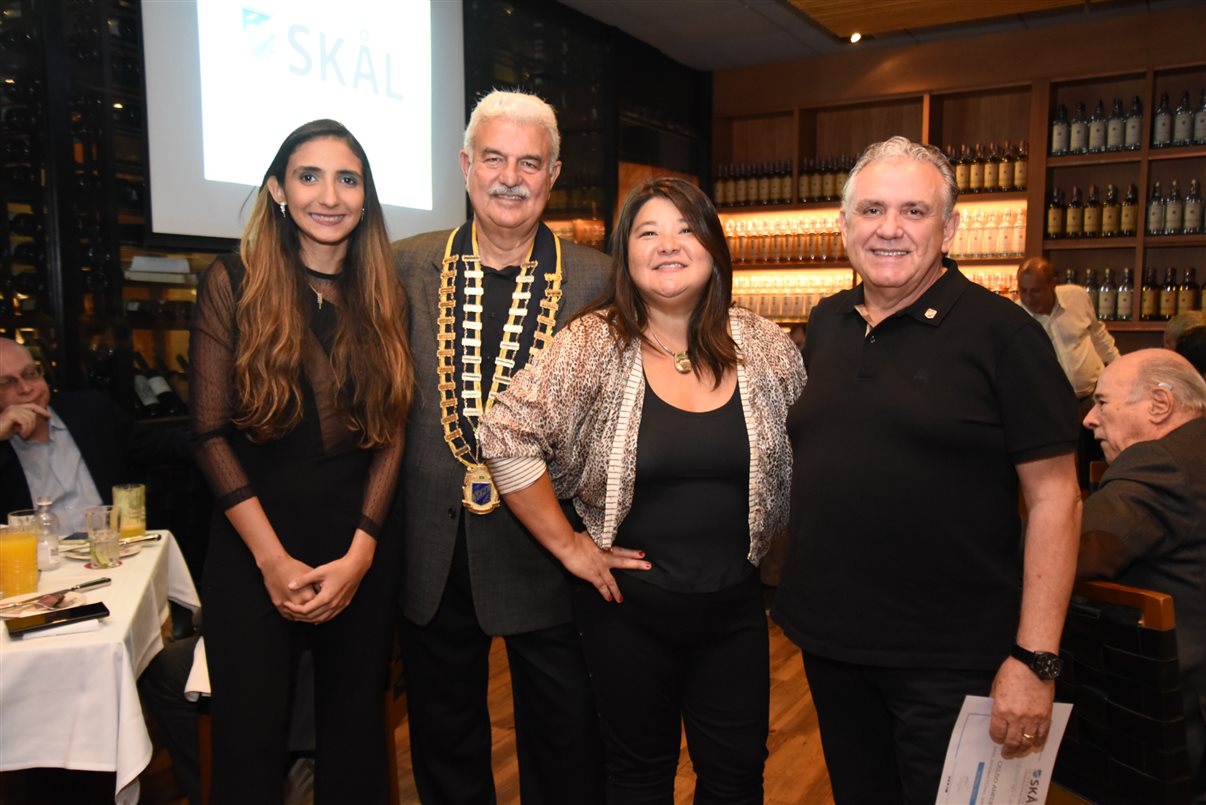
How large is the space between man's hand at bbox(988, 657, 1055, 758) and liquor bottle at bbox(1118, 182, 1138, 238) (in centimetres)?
542

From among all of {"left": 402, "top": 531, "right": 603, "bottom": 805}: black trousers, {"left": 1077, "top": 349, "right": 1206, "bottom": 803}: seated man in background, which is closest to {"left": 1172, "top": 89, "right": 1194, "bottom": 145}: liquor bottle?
{"left": 1077, "top": 349, "right": 1206, "bottom": 803}: seated man in background

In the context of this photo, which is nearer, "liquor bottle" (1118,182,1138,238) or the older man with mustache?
the older man with mustache

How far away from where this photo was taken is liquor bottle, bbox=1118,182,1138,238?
579 centimetres

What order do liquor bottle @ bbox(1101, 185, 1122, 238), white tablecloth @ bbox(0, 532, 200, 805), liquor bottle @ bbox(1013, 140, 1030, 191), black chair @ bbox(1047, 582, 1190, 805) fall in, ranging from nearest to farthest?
black chair @ bbox(1047, 582, 1190, 805)
white tablecloth @ bbox(0, 532, 200, 805)
liquor bottle @ bbox(1101, 185, 1122, 238)
liquor bottle @ bbox(1013, 140, 1030, 191)

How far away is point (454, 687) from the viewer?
2.00 metres

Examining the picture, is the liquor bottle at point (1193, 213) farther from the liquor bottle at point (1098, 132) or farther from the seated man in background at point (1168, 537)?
the seated man in background at point (1168, 537)

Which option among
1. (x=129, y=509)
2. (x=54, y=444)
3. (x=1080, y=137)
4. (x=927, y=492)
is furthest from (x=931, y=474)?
(x=1080, y=137)

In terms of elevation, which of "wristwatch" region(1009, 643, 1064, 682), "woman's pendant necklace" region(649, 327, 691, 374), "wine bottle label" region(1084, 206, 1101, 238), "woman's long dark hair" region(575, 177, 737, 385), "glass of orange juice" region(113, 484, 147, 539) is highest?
"wine bottle label" region(1084, 206, 1101, 238)

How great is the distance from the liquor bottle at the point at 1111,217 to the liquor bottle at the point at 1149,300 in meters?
0.36

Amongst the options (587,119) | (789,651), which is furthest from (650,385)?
(587,119)

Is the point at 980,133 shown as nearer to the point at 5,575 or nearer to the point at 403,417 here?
the point at 403,417

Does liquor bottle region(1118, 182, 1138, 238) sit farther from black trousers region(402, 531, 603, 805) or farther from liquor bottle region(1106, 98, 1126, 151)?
black trousers region(402, 531, 603, 805)

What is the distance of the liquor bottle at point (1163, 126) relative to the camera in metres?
5.68

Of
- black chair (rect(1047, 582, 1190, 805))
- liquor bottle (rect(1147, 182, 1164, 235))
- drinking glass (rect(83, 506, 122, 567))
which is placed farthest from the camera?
liquor bottle (rect(1147, 182, 1164, 235))
